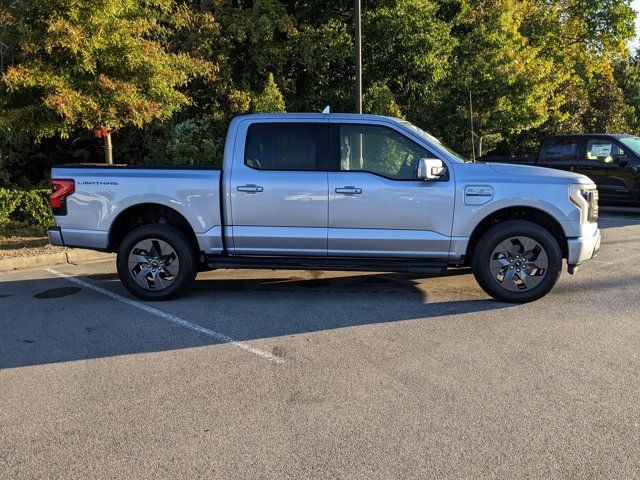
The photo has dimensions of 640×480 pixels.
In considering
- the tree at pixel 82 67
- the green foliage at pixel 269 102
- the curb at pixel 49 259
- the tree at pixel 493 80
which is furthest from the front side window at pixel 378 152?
the tree at pixel 493 80

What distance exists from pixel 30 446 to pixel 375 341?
269cm

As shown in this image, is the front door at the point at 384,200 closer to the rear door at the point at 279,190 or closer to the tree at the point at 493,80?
the rear door at the point at 279,190

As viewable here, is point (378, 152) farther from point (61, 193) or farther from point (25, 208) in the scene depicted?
point (25, 208)

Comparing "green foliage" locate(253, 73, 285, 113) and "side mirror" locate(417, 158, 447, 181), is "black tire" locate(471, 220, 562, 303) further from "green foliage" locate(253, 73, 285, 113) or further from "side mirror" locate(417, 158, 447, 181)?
"green foliage" locate(253, 73, 285, 113)

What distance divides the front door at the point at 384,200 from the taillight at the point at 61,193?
2870 millimetres

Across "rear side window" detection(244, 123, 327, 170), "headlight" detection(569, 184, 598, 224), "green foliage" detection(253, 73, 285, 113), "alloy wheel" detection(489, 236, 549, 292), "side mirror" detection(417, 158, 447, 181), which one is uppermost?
"green foliage" detection(253, 73, 285, 113)

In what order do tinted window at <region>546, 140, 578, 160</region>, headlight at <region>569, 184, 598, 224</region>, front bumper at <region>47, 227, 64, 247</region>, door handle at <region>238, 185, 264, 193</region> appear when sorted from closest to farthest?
headlight at <region>569, 184, 598, 224</region> < door handle at <region>238, 185, 264, 193</region> < front bumper at <region>47, 227, 64, 247</region> < tinted window at <region>546, 140, 578, 160</region>

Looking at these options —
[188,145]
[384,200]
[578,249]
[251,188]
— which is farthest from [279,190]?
[188,145]

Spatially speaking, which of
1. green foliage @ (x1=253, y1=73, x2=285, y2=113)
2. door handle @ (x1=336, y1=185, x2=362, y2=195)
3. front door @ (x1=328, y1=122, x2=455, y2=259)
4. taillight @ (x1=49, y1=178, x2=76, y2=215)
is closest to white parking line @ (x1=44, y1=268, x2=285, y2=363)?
taillight @ (x1=49, y1=178, x2=76, y2=215)

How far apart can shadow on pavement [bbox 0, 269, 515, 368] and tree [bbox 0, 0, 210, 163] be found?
2949 mm

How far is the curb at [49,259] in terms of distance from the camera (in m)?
8.19

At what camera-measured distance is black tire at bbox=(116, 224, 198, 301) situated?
6.16m

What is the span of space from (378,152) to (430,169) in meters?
0.63

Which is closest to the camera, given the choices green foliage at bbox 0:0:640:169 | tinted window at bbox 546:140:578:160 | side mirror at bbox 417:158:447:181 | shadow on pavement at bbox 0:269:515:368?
shadow on pavement at bbox 0:269:515:368
